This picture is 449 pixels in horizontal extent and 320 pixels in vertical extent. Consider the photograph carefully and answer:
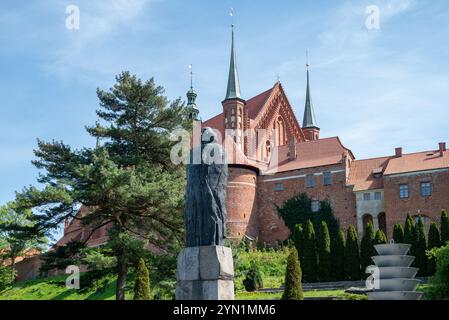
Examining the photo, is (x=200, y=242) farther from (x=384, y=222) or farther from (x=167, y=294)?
(x=384, y=222)

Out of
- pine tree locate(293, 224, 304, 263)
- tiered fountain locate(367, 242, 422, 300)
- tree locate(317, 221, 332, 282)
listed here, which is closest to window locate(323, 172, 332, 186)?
pine tree locate(293, 224, 304, 263)

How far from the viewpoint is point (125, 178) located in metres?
22.7

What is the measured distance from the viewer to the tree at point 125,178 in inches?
900

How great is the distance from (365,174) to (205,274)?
122 feet

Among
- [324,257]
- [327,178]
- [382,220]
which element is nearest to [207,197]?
[324,257]

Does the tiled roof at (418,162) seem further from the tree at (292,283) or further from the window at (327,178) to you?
the tree at (292,283)

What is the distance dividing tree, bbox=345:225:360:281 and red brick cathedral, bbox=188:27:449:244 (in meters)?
7.47

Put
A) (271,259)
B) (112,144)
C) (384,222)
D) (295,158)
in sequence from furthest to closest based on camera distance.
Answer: (295,158), (384,222), (271,259), (112,144)

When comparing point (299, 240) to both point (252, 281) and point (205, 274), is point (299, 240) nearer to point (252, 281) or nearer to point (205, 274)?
point (252, 281)

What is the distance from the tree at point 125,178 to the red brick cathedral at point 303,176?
604 inches

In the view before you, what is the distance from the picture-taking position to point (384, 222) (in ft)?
150

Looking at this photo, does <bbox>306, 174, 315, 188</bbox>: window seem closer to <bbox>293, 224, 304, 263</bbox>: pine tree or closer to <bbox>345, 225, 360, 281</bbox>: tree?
<bbox>293, 224, 304, 263</bbox>: pine tree

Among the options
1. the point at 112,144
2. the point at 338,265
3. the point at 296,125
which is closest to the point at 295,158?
the point at 296,125
